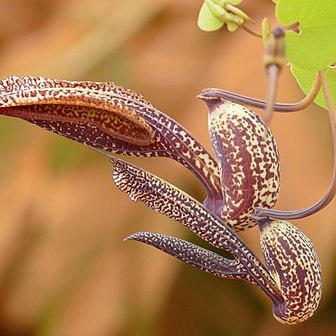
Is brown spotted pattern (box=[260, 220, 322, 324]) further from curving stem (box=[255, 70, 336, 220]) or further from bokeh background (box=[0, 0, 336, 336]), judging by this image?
bokeh background (box=[0, 0, 336, 336])

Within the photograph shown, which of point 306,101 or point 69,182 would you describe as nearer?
point 306,101

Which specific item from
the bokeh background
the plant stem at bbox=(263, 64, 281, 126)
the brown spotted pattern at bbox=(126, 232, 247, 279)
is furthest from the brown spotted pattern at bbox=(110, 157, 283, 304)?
the bokeh background

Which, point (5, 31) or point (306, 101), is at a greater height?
point (5, 31)

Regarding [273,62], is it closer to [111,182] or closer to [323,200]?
[323,200]

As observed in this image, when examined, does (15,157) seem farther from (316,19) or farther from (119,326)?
(316,19)

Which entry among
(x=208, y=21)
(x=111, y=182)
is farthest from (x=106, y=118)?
(x=111, y=182)

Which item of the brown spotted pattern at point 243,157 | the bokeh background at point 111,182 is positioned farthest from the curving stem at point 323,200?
the bokeh background at point 111,182

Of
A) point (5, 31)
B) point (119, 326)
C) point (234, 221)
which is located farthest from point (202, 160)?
point (5, 31)
